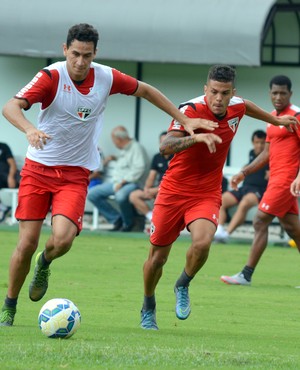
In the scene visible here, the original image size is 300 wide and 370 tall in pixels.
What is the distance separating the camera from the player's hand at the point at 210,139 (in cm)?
977

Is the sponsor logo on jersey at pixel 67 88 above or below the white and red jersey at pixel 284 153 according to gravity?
above

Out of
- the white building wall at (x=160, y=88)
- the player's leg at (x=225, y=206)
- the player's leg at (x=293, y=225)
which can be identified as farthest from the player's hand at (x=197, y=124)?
the white building wall at (x=160, y=88)

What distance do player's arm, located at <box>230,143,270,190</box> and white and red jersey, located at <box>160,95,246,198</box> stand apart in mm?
2731

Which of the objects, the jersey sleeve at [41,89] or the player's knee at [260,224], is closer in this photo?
the jersey sleeve at [41,89]

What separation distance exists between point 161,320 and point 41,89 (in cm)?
279

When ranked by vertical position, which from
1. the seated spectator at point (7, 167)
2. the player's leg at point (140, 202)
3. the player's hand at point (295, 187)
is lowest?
the player's leg at point (140, 202)

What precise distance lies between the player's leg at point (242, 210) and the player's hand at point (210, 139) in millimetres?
12368

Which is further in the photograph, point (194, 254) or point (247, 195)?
point (247, 195)

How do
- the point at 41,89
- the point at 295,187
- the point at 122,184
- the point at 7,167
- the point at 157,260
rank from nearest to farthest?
the point at 41,89 → the point at 157,260 → the point at 295,187 → the point at 122,184 → the point at 7,167

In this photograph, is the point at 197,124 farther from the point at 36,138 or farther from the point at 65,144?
the point at 36,138

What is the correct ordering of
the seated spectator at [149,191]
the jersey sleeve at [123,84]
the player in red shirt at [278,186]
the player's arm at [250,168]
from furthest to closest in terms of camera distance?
the seated spectator at [149,191]
the player in red shirt at [278,186]
the player's arm at [250,168]
the jersey sleeve at [123,84]

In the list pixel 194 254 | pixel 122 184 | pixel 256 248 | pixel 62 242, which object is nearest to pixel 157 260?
pixel 194 254

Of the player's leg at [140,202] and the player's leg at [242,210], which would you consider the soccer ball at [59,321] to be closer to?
the player's leg at [242,210]

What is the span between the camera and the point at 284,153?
15.6 m
